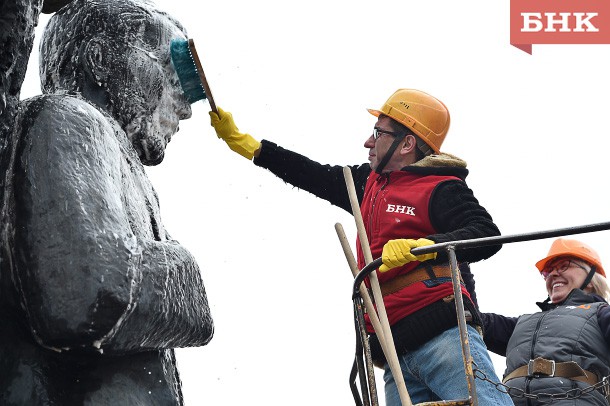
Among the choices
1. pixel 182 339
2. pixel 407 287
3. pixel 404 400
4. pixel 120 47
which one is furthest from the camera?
pixel 407 287

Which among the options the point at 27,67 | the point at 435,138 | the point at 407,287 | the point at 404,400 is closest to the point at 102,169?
the point at 27,67

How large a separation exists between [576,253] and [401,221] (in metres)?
2.27

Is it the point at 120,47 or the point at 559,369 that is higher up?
the point at 120,47

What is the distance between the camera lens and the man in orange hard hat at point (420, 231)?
545 centimetres

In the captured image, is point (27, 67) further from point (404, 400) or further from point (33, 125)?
point (404, 400)

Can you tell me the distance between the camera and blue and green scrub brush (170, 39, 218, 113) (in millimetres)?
4109

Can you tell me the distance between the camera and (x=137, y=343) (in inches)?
130

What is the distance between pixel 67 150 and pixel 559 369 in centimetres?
430

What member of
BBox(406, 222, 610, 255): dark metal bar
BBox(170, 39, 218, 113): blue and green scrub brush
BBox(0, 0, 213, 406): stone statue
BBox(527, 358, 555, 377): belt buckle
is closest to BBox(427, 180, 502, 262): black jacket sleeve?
BBox(406, 222, 610, 255): dark metal bar

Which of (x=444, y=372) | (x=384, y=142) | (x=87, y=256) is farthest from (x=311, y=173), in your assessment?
(x=87, y=256)

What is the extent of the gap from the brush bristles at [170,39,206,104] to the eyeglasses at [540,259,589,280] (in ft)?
13.4

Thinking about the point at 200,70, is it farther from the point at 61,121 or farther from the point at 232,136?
the point at 232,136

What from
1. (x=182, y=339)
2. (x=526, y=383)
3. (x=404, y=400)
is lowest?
(x=526, y=383)

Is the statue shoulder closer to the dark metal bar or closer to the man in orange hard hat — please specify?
the dark metal bar
